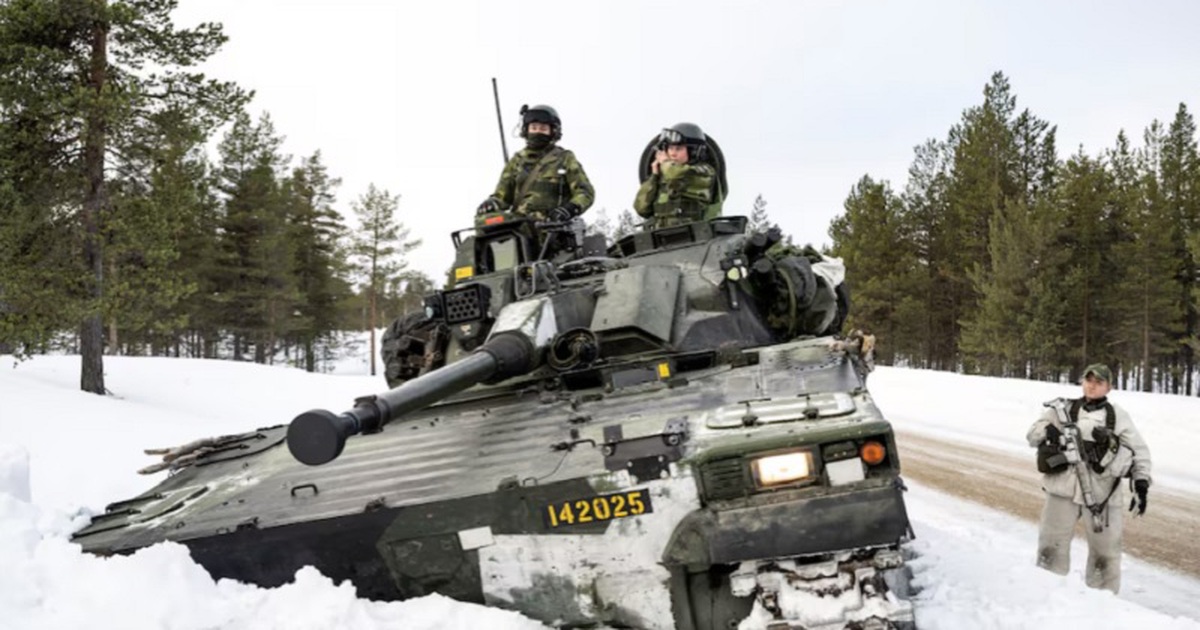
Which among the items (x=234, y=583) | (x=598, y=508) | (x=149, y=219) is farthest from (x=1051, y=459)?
(x=149, y=219)

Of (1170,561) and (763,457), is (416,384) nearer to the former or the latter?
(763,457)

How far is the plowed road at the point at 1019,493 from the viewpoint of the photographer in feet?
23.8

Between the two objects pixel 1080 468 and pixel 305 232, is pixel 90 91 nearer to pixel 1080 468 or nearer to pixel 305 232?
pixel 1080 468

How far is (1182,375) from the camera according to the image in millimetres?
39875

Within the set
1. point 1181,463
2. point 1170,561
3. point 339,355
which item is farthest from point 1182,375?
point 339,355

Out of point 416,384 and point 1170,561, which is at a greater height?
point 416,384

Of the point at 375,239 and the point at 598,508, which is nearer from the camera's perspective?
the point at 598,508

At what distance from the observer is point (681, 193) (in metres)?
7.90

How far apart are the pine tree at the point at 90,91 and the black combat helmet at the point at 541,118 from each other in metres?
9.39

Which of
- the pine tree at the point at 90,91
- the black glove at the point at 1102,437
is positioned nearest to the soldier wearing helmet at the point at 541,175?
the black glove at the point at 1102,437

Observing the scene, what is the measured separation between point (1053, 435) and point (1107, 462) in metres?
0.38

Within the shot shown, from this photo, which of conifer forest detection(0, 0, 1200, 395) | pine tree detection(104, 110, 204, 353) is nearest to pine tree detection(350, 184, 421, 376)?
conifer forest detection(0, 0, 1200, 395)

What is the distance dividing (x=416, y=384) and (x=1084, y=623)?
3824 mm

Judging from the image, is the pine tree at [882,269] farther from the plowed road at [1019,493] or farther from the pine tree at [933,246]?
the plowed road at [1019,493]
